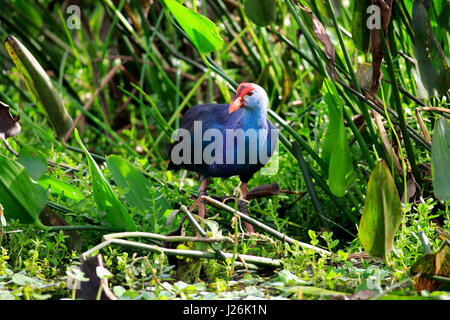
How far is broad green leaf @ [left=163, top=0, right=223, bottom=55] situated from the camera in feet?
4.48

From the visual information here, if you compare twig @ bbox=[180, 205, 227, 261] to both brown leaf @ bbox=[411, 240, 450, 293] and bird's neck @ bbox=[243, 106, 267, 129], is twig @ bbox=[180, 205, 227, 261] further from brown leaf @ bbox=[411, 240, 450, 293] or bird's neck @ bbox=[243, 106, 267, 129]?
bird's neck @ bbox=[243, 106, 267, 129]

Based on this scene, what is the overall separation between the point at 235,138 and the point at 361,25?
52 cm

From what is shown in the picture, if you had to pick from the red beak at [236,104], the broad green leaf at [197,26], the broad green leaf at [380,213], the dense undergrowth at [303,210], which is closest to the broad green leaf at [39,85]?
the dense undergrowth at [303,210]

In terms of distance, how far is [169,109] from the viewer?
2.86 m

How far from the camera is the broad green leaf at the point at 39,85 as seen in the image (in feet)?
4.62

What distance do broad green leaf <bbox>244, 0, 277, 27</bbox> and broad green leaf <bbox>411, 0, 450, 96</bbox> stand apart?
1.19 ft

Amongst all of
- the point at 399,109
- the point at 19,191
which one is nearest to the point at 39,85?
the point at 19,191

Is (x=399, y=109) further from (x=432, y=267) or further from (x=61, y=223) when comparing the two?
(x=61, y=223)

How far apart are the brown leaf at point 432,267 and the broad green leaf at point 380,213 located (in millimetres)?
77

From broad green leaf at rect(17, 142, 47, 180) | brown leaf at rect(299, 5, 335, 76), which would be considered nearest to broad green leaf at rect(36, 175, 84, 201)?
broad green leaf at rect(17, 142, 47, 180)

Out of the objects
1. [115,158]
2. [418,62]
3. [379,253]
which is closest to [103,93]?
[115,158]

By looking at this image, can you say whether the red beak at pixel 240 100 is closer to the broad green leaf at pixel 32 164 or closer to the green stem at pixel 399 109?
the green stem at pixel 399 109

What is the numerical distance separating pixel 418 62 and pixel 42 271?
1.13 meters
